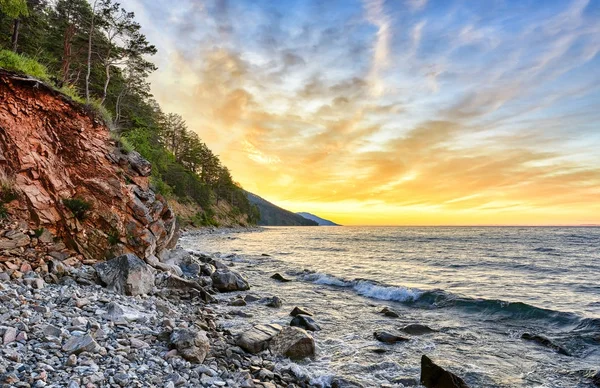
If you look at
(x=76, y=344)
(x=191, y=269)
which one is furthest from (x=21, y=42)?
(x=76, y=344)

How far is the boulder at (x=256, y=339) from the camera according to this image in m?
8.61

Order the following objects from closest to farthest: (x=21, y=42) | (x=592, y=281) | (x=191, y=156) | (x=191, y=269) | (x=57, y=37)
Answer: (x=191, y=269) < (x=592, y=281) < (x=21, y=42) < (x=57, y=37) < (x=191, y=156)

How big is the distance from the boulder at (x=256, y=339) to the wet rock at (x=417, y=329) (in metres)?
5.22

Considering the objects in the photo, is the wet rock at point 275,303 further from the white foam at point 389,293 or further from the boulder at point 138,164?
the boulder at point 138,164

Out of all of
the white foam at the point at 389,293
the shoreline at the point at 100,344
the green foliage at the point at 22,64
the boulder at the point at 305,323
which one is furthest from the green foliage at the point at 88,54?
the white foam at the point at 389,293

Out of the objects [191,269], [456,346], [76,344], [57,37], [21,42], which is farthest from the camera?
[57,37]

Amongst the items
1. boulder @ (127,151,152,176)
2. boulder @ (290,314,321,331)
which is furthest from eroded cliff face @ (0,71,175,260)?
boulder @ (290,314,321,331)

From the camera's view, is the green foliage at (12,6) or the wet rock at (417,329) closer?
the wet rock at (417,329)

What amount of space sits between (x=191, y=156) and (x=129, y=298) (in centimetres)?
Answer: 8944

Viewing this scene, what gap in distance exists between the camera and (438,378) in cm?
754

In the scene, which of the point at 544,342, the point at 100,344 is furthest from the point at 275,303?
the point at 544,342

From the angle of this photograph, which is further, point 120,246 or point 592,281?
point 592,281

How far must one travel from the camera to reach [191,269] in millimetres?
19047

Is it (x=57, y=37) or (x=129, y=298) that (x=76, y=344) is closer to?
(x=129, y=298)
